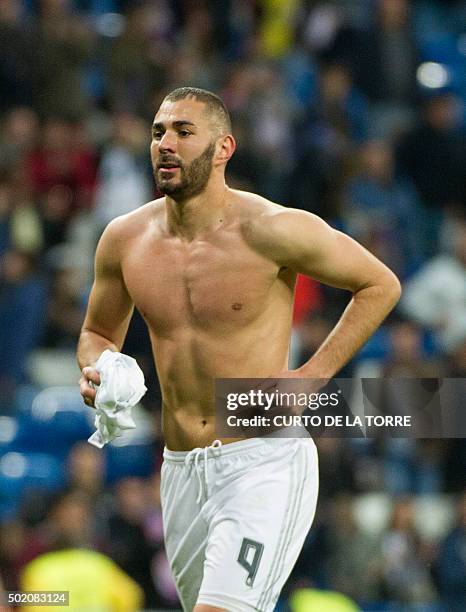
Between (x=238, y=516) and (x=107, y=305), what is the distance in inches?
39.4

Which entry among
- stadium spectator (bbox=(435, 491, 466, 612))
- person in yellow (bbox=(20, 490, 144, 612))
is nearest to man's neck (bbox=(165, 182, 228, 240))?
person in yellow (bbox=(20, 490, 144, 612))

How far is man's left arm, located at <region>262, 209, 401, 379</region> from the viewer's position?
5102 millimetres

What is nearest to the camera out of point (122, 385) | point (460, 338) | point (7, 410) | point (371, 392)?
point (122, 385)

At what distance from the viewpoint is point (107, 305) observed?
5.50 metres

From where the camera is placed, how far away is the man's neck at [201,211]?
206 inches

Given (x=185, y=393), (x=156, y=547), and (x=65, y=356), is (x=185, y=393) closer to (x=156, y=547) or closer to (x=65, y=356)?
(x=156, y=547)

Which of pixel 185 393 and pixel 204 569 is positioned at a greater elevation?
pixel 185 393

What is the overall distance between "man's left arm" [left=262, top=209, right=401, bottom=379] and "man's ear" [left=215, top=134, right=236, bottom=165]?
31cm

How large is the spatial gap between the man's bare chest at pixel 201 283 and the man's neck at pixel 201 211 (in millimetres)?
52

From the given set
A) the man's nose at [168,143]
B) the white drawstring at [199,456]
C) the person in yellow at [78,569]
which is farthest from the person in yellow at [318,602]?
the man's nose at [168,143]

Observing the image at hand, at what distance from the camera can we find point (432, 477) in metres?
9.64

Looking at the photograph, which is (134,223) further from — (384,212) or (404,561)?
(384,212)

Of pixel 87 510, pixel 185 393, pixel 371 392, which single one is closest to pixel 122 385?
pixel 185 393

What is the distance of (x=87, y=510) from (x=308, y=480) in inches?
141
